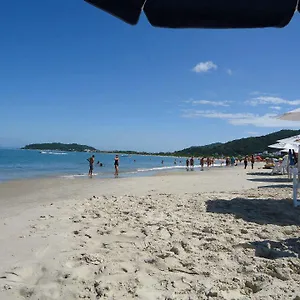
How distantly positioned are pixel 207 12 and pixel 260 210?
4568 millimetres

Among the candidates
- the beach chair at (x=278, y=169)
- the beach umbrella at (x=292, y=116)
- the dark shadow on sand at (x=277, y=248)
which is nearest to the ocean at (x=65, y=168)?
the beach chair at (x=278, y=169)

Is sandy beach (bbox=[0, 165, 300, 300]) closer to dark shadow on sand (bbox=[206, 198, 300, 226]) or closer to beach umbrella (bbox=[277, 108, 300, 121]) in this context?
dark shadow on sand (bbox=[206, 198, 300, 226])

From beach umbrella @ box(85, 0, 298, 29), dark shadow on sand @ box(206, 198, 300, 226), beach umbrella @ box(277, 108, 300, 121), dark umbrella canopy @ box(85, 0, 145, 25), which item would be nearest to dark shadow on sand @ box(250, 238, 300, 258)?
dark shadow on sand @ box(206, 198, 300, 226)

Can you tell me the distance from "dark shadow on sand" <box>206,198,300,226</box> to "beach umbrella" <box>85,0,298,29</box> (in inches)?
142

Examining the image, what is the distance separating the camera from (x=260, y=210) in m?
5.51

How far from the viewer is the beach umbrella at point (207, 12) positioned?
1.65 m

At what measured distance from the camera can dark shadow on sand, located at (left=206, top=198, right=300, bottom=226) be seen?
4.82 metres

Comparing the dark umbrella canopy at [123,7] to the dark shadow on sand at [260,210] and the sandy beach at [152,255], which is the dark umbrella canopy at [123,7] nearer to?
the sandy beach at [152,255]

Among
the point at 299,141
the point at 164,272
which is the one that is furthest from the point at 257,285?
the point at 299,141

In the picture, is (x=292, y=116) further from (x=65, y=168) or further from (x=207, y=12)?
(x=65, y=168)

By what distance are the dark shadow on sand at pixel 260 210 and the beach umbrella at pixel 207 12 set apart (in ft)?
11.8

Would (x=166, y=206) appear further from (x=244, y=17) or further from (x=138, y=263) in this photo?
(x=244, y=17)

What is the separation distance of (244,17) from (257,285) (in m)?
2.10

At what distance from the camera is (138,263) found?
305 centimetres
